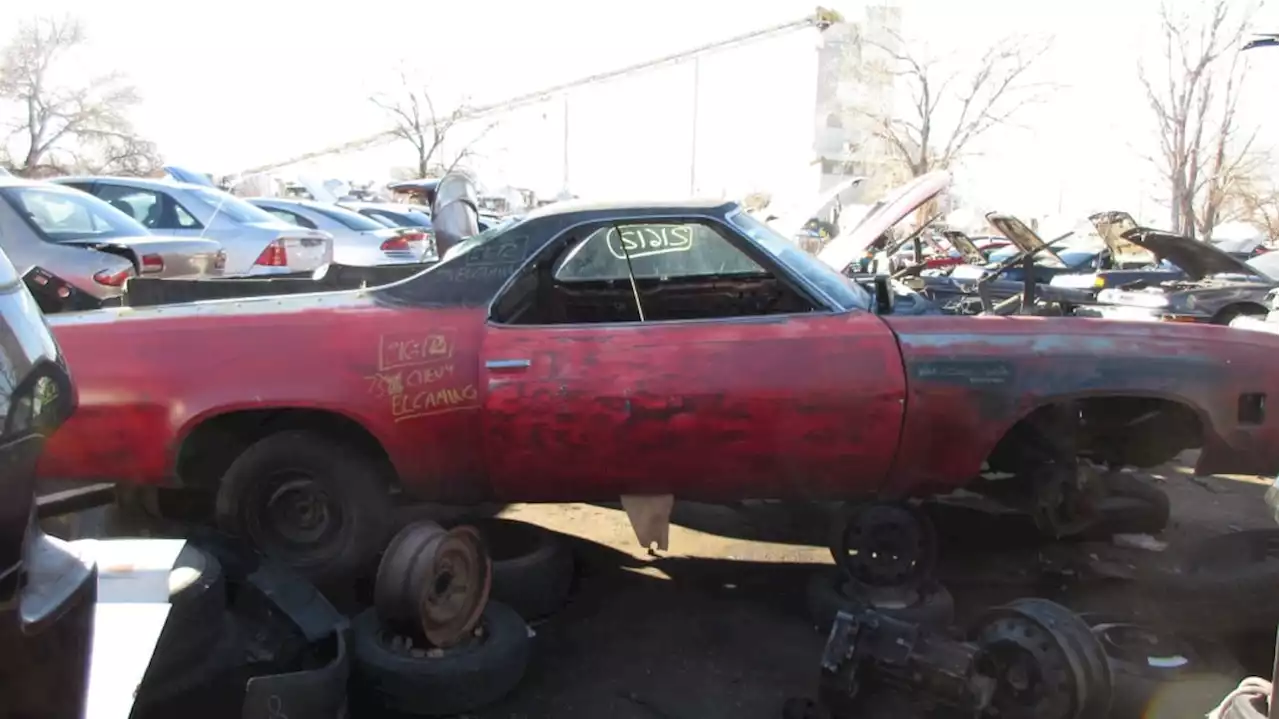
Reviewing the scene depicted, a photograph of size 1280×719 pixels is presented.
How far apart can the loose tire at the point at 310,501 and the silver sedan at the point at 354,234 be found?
7.03 meters

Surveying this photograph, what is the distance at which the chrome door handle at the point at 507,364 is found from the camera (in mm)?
→ 3408

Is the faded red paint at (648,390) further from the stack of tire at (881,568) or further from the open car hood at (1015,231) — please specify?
the open car hood at (1015,231)

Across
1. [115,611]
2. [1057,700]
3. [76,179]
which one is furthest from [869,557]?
[76,179]

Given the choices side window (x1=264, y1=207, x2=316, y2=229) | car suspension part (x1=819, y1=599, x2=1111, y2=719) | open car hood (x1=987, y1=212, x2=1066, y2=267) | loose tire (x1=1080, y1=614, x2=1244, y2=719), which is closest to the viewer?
car suspension part (x1=819, y1=599, x2=1111, y2=719)

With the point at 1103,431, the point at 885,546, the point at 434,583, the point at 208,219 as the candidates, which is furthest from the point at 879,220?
the point at 208,219

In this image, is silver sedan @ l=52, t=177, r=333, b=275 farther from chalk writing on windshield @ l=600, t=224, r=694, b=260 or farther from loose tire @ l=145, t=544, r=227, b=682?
loose tire @ l=145, t=544, r=227, b=682

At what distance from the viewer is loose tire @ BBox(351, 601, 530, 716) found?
9.46ft

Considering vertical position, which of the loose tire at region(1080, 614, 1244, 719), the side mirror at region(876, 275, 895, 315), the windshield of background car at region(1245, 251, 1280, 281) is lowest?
the loose tire at region(1080, 614, 1244, 719)

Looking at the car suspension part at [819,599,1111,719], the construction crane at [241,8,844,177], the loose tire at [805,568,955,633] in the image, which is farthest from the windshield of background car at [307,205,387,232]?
the construction crane at [241,8,844,177]

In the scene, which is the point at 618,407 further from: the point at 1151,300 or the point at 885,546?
the point at 1151,300

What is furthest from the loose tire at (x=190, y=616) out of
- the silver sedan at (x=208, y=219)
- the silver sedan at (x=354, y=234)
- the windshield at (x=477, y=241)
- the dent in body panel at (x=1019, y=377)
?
the silver sedan at (x=354, y=234)

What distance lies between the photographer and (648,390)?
133 inches

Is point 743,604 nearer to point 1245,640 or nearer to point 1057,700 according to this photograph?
point 1057,700

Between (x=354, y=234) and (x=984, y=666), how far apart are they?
32.1ft
